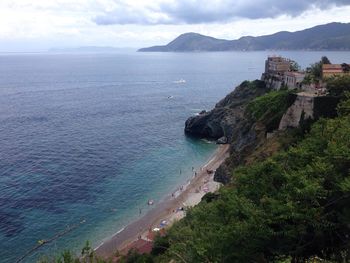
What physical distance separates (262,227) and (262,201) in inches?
91.9

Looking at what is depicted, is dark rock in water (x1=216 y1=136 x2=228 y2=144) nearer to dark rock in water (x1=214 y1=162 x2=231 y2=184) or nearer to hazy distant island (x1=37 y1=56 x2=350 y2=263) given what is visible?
dark rock in water (x1=214 y1=162 x2=231 y2=184)

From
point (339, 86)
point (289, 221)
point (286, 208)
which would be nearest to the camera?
point (286, 208)

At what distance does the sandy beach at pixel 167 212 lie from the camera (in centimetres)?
4688

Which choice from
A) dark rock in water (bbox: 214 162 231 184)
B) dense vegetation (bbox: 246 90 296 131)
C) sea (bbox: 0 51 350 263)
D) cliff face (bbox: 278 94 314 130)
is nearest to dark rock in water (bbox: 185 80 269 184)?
sea (bbox: 0 51 350 263)

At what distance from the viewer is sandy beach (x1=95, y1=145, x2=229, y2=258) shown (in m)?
46.9

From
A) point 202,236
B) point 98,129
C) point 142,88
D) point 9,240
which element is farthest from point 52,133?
point 142,88

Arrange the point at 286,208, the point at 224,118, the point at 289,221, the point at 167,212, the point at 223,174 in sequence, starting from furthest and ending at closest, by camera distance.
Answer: the point at 224,118, the point at 223,174, the point at 167,212, the point at 289,221, the point at 286,208

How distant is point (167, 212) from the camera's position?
5541 centimetres

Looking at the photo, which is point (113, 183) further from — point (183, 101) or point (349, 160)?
point (183, 101)

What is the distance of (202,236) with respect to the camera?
2305 centimetres

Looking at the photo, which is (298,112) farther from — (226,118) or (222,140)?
(226,118)

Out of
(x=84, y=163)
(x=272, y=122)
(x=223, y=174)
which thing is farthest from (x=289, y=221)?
(x=84, y=163)

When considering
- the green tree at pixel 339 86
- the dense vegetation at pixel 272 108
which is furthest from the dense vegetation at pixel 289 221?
Answer: the dense vegetation at pixel 272 108

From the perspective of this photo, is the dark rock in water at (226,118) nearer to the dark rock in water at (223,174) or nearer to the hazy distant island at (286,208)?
the dark rock in water at (223,174)
